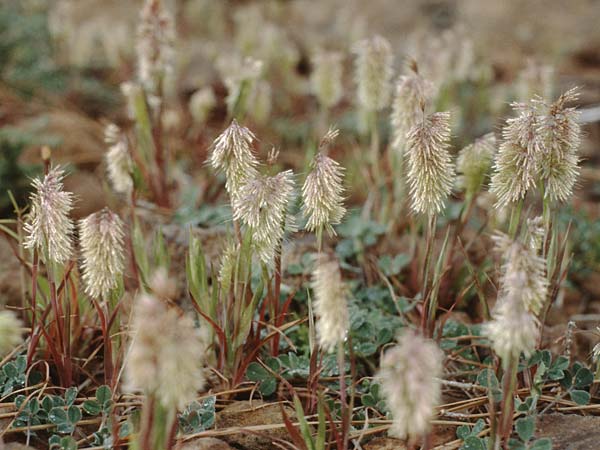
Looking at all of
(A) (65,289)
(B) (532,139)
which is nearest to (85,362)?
(A) (65,289)

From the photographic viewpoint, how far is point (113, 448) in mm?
1592

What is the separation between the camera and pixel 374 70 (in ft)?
8.20

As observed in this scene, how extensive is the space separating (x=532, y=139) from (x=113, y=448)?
3.99 feet

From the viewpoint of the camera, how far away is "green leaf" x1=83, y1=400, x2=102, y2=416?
1680 mm

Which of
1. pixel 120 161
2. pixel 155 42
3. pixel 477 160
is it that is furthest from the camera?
pixel 155 42

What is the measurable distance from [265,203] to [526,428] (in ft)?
2.62

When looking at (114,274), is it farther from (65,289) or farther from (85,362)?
(85,362)

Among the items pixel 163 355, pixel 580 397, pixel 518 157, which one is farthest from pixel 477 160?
pixel 163 355

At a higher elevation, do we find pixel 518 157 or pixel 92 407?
pixel 518 157

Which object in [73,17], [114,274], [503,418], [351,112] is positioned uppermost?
[73,17]

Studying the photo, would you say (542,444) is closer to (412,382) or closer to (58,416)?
(412,382)

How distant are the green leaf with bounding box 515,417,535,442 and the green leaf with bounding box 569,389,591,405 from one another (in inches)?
10.0

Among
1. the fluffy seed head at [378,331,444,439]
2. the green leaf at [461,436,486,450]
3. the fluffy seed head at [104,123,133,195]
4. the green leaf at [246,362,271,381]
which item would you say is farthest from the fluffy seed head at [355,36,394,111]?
the fluffy seed head at [378,331,444,439]

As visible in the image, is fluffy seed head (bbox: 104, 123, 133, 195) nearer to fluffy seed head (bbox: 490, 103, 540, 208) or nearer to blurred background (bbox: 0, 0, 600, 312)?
blurred background (bbox: 0, 0, 600, 312)
